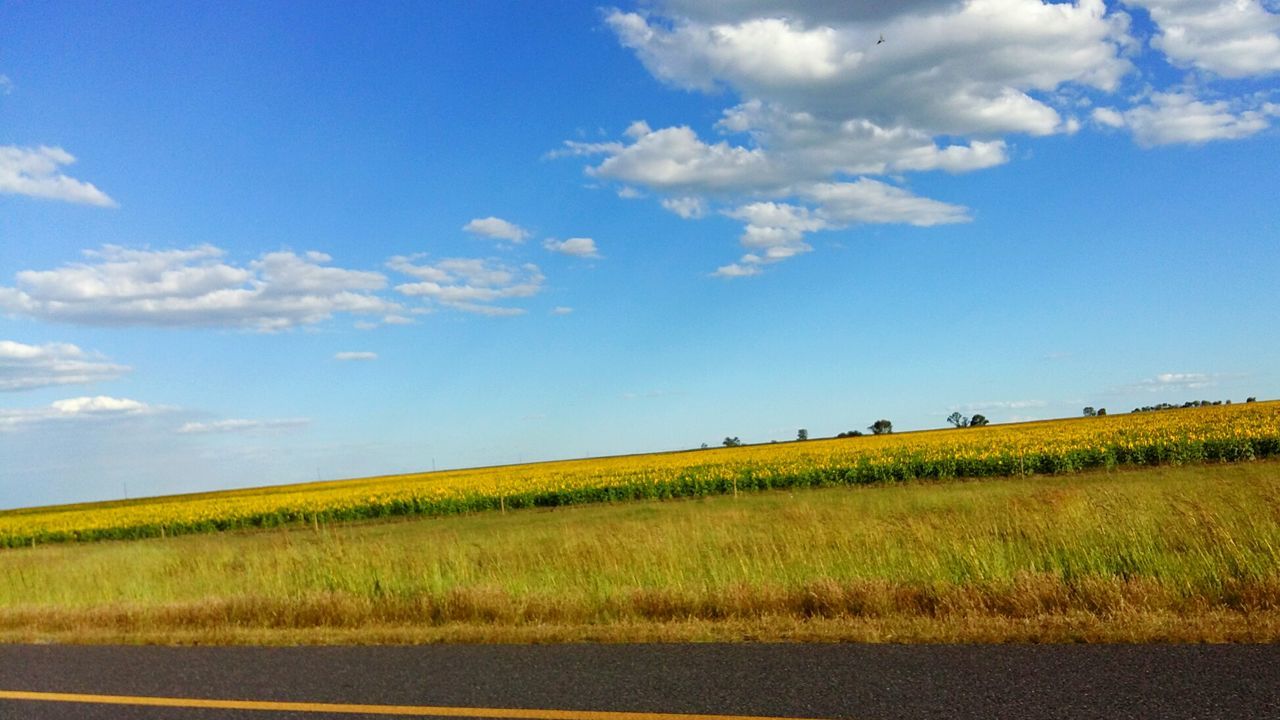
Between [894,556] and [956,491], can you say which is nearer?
[894,556]

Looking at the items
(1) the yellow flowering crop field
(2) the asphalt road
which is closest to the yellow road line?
(2) the asphalt road

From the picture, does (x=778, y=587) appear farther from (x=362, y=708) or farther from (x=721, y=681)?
(x=362, y=708)

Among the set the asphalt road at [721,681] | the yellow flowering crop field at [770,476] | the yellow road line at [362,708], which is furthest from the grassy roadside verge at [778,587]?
the yellow flowering crop field at [770,476]

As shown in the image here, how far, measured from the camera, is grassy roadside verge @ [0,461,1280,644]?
7605 mm

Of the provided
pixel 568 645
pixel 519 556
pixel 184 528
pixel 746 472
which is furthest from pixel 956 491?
pixel 184 528

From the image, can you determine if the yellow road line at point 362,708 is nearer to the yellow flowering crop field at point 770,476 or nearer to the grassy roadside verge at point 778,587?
the grassy roadside verge at point 778,587

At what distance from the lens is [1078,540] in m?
10.9

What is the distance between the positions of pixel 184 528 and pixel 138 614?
3061cm

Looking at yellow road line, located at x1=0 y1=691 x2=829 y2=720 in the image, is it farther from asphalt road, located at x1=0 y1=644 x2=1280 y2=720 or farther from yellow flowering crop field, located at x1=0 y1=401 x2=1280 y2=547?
yellow flowering crop field, located at x1=0 y1=401 x2=1280 y2=547

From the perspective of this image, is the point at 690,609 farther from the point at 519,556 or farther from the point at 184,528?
the point at 184,528

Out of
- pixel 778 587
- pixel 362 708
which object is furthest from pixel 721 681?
pixel 778 587

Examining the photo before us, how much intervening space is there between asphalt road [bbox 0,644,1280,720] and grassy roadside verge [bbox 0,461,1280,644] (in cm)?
57

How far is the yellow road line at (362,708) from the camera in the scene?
5.38 meters

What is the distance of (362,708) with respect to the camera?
5980 millimetres
